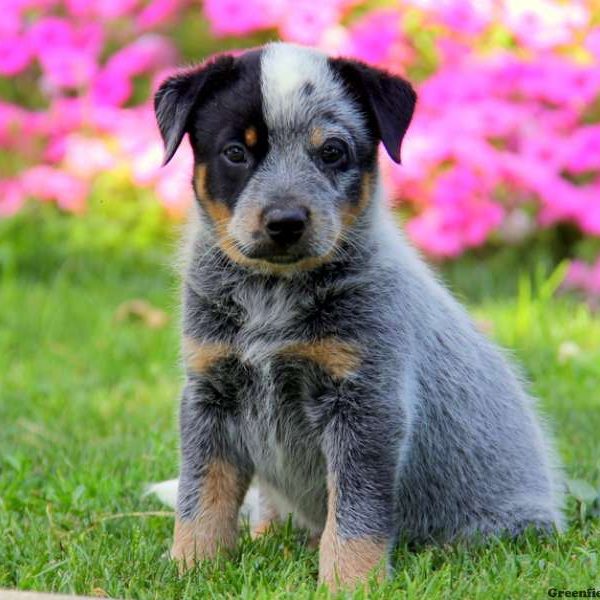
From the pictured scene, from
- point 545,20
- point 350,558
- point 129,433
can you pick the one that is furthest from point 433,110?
point 350,558

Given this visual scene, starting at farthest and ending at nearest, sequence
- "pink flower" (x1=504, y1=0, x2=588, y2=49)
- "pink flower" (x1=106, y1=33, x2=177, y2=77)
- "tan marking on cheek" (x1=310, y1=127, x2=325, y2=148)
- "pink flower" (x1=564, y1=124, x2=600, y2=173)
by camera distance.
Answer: "pink flower" (x1=106, y1=33, x2=177, y2=77) < "pink flower" (x1=504, y1=0, x2=588, y2=49) < "pink flower" (x1=564, y1=124, x2=600, y2=173) < "tan marking on cheek" (x1=310, y1=127, x2=325, y2=148)

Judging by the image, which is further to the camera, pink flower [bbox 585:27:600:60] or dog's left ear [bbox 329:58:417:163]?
pink flower [bbox 585:27:600:60]

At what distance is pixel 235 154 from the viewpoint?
3.76m

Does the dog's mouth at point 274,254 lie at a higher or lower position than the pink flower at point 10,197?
higher

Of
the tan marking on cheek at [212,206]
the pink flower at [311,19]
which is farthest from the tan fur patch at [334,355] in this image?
the pink flower at [311,19]

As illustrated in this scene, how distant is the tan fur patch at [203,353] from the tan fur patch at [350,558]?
0.58 m

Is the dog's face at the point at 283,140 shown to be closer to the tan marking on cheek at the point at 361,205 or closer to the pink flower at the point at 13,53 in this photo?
the tan marking on cheek at the point at 361,205

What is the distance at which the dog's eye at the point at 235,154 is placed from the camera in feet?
12.3

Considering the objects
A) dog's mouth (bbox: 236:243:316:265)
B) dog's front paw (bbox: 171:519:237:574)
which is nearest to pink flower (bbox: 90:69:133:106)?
dog's mouth (bbox: 236:243:316:265)

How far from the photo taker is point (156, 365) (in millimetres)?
6566

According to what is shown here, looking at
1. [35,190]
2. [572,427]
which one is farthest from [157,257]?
[572,427]

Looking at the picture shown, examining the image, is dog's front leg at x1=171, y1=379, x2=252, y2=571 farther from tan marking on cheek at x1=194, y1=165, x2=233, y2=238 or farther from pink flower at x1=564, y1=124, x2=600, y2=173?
pink flower at x1=564, y1=124, x2=600, y2=173

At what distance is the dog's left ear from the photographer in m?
3.85

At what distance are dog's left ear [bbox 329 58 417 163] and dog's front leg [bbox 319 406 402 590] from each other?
875mm
